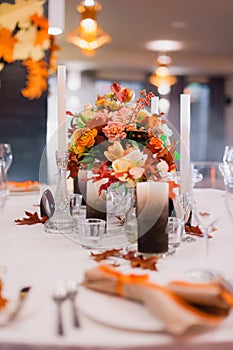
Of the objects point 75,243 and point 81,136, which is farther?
point 81,136

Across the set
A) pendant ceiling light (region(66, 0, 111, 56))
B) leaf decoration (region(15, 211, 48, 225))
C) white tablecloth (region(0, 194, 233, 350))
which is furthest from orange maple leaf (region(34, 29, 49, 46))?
pendant ceiling light (region(66, 0, 111, 56))

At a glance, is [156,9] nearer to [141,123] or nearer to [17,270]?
[141,123]

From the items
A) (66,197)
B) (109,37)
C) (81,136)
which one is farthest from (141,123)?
(109,37)

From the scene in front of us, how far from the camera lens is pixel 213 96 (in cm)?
823

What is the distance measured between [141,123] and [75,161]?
21 cm

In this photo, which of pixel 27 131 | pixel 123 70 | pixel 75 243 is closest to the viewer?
pixel 75 243

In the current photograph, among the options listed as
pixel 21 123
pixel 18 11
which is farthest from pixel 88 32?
pixel 18 11

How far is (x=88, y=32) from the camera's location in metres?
5.73

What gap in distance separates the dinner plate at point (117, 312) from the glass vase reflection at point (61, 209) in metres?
0.52

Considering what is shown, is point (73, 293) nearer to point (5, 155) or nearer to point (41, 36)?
point (41, 36)

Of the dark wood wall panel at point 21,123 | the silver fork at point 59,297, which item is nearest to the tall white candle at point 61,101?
the silver fork at point 59,297

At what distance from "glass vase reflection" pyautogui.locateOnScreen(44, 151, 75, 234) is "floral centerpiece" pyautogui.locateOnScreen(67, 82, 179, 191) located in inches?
1.2

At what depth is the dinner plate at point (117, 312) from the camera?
661mm

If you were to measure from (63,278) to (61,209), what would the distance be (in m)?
0.45
